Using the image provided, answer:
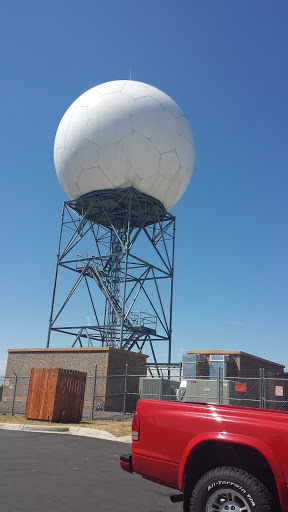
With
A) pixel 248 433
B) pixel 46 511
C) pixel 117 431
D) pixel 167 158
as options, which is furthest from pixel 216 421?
pixel 167 158

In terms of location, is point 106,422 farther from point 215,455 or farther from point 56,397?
point 215,455

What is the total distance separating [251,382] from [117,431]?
Result: 13517 mm

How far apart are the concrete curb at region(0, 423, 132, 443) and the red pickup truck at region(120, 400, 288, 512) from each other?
748cm

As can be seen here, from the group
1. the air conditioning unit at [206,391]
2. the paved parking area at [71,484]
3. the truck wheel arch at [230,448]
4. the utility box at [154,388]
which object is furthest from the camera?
the utility box at [154,388]

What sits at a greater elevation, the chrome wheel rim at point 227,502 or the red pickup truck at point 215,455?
the red pickup truck at point 215,455

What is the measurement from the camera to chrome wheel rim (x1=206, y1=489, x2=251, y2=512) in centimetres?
388

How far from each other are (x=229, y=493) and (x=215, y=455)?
43 cm

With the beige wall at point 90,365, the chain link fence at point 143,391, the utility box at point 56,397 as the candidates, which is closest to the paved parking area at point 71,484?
the utility box at point 56,397

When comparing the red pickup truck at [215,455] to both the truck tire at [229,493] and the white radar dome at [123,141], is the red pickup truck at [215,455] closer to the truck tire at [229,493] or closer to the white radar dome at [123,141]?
the truck tire at [229,493]

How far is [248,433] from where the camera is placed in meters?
4.09

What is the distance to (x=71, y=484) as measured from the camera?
6.03 m

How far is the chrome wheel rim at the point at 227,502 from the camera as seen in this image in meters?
3.88

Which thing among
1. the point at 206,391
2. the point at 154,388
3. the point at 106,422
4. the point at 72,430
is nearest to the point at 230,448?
the point at 72,430

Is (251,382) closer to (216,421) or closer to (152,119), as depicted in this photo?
(152,119)
